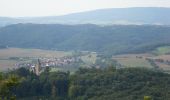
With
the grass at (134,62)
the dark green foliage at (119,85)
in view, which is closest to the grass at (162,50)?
the grass at (134,62)

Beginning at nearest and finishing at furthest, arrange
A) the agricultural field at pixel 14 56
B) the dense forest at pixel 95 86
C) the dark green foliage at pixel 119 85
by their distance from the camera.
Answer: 1. the dark green foliage at pixel 119 85
2. the dense forest at pixel 95 86
3. the agricultural field at pixel 14 56

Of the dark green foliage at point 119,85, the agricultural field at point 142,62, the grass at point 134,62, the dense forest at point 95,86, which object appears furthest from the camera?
the grass at point 134,62

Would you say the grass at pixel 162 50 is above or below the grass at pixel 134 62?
above

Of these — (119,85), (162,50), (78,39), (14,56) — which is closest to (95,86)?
(119,85)

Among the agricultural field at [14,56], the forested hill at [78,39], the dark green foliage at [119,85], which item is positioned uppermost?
the forested hill at [78,39]

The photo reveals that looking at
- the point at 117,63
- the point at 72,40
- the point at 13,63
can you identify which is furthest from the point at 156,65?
the point at 72,40

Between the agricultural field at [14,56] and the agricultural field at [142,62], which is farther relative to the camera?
the agricultural field at [14,56]

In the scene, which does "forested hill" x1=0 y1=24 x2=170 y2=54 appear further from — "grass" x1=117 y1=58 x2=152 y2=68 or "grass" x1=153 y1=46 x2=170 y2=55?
"grass" x1=117 y1=58 x2=152 y2=68

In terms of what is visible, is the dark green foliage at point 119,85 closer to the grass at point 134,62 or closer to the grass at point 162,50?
the grass at point 134,62
